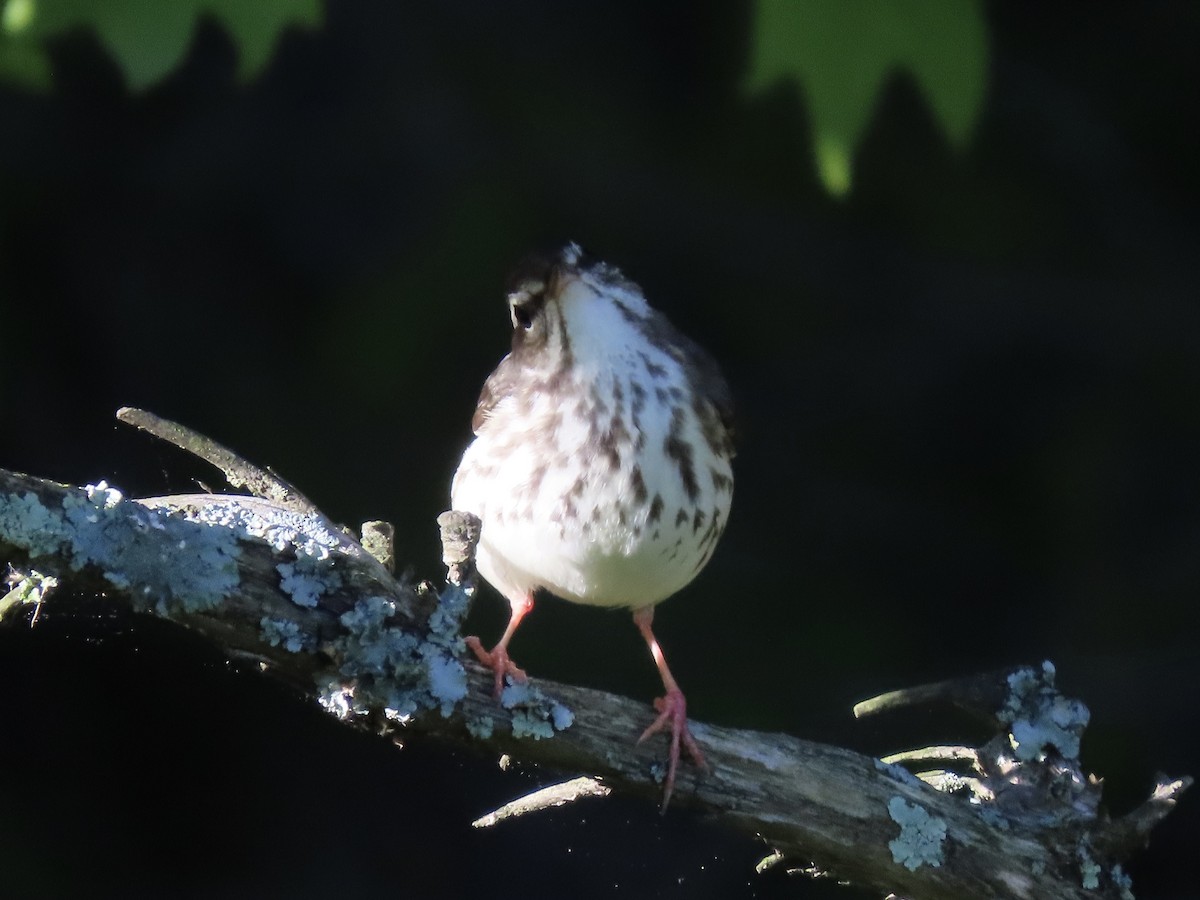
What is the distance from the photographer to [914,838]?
3.88 ft

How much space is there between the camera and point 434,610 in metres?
1.07

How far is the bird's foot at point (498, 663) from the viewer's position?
3.58ft

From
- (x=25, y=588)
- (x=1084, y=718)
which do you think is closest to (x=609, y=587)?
(x=1084, y=718)

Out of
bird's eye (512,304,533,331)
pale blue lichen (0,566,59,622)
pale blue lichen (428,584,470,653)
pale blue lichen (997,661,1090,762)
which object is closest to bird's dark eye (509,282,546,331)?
bird's eye (512,304,533,331)

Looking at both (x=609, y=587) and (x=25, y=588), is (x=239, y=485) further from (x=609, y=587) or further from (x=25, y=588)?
(x=609, y=587)

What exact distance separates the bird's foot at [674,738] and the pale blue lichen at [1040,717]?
1.08 feet

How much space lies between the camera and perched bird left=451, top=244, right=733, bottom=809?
1289mm

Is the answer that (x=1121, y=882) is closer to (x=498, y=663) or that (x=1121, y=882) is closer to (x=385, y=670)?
(x=498, y=663)

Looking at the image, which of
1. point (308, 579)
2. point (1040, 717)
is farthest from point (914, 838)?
point (308, 579)

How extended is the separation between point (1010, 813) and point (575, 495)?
513 mm

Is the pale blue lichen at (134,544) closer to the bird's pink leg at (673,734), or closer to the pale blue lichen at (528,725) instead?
the pale blue lichen at (528,725)

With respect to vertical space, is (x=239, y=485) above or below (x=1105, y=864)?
above

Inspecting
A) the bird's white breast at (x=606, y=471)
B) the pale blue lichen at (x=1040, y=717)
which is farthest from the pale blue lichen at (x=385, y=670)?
the pale blue lichen at (x=1040, y=717)

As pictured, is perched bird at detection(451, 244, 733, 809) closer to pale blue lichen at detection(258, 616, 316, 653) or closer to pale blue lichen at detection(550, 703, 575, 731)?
pale blue lichen at detection(550, 703, 575, 731)
